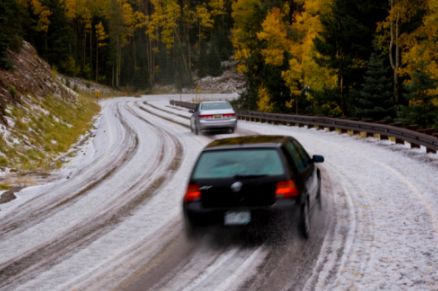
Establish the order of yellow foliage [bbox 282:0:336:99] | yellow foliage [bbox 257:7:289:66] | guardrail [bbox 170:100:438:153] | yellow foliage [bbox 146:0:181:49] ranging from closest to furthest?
guardrail [bbox 170:100:438:153] < yellow foliage [bbox 282:0:336:99] < yellow foliage [bbox 257:7:289:66] < yellow foliage [bbox 146:0:181:49]

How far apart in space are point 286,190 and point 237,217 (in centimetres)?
72

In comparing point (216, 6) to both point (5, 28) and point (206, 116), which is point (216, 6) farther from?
point (206, 116)

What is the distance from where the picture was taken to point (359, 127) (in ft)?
70.2

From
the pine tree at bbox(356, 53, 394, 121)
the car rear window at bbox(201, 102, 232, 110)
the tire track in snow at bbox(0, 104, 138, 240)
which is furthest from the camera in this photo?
the pine tree at bbox(356, 53, 394, 121)

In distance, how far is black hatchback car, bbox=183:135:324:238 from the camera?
6410 millimetres

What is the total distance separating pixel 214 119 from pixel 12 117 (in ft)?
28.4

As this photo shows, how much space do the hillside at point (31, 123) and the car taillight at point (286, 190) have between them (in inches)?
339

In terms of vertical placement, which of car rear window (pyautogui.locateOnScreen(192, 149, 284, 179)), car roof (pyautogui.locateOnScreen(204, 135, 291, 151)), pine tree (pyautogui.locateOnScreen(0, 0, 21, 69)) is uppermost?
pine tree (pyautogui.locateOnScreen(0, 0, 21, 69))

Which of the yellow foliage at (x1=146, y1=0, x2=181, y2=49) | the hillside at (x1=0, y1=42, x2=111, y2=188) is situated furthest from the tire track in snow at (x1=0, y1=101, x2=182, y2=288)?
the yellow foliage at (x1=146, y1=0, x2=181, y2=49)

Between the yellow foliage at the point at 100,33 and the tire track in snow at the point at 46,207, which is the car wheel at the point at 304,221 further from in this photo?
the yellow foliage at the point at 100,33

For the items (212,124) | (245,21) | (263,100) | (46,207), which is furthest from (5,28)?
(245,21)

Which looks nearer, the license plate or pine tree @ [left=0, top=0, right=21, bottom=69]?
the license plate

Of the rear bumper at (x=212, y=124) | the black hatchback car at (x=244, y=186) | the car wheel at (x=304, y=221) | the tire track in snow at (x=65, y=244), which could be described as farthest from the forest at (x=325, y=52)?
the black hatchback car at (x=244, y=186)

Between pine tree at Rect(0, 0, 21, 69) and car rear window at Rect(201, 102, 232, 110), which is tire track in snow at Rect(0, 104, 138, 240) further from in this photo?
pine tree at Rect(0, 0, 21, 69)
